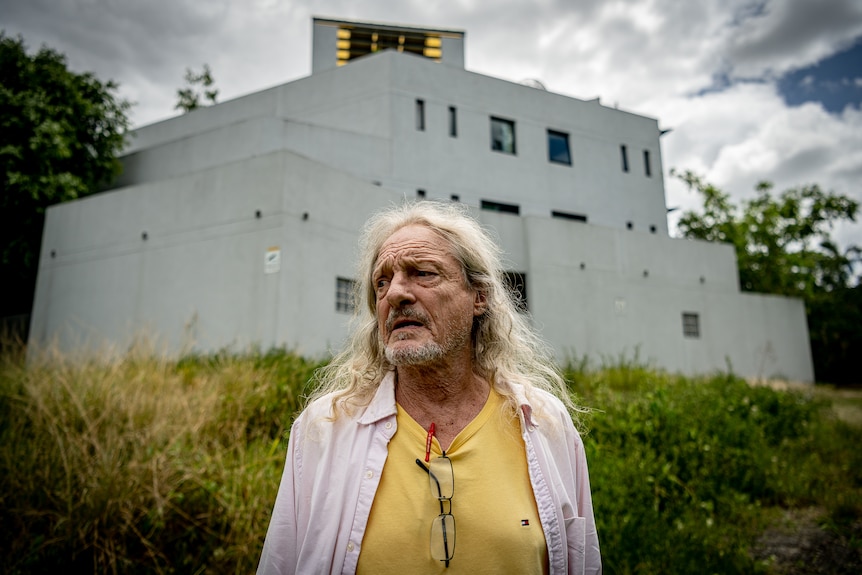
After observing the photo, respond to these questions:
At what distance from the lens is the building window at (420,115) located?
19328mm

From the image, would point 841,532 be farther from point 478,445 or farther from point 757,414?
point 478,445

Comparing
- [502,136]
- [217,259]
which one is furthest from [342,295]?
[502,136]

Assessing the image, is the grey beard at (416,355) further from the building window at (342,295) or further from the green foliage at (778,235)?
the green foliage at (778,235)

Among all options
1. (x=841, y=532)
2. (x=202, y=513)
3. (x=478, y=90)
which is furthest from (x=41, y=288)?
(x=841, y=532)

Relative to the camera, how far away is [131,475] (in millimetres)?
4469

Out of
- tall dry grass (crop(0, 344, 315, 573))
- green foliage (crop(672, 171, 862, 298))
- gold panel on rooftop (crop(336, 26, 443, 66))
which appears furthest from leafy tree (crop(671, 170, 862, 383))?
tall dry grass (crop(0, 344, 315, 573))

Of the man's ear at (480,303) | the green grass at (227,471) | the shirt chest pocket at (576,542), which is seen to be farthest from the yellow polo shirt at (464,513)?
the green grass at (227,471)

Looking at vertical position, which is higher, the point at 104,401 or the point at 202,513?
the point at 104,401

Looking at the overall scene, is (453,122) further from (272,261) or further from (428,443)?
(428,443)

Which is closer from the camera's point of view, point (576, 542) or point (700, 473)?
point (576, 542)

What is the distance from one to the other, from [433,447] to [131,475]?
3.32 m

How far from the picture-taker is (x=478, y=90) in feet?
67.4

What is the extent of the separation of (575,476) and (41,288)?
Result: 650 inches

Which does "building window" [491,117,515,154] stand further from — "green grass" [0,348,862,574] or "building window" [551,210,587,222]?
"green grass" [0,348,862,574]
